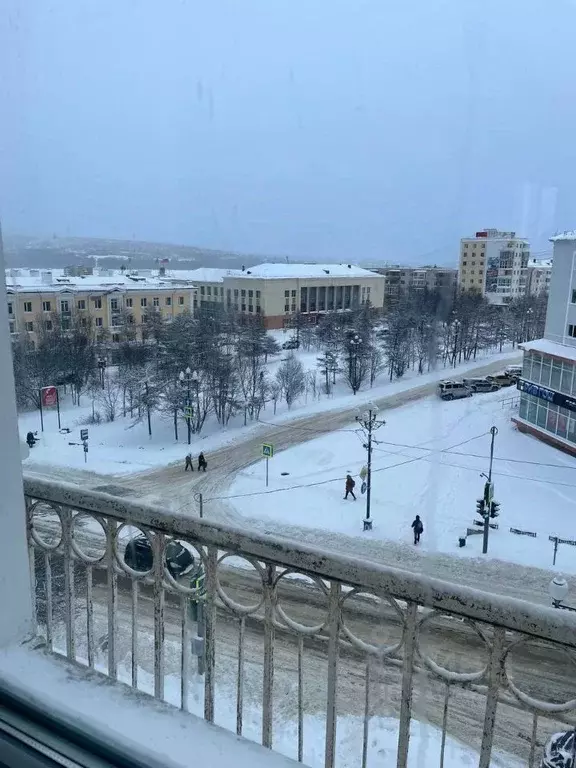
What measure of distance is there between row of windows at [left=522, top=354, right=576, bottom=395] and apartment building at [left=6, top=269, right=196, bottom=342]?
1.82m

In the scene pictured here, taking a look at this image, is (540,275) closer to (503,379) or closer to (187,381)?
(503,379)

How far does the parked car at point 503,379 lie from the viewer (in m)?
5.13

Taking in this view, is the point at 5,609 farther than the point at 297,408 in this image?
No

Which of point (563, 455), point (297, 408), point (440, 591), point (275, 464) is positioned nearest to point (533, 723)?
point (440, 591)

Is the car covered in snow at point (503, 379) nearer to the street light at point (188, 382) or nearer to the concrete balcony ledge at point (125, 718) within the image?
the street light at point (188, 382)

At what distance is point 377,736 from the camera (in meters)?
1.14

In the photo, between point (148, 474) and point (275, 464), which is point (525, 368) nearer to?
point (275, 464)

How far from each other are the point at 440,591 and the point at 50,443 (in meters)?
2.36

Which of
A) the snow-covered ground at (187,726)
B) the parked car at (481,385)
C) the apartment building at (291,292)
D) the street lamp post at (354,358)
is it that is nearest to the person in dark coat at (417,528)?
the snow-covered ground at (187,726)

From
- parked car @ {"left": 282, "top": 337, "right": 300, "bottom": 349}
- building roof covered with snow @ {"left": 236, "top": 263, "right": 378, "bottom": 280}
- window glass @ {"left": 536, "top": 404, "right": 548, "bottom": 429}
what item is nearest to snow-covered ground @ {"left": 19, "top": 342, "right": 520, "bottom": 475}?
window glass @ {"left": 536, "top": 404, "right": 548, "bottom": 429}

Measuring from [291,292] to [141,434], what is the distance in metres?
9.40

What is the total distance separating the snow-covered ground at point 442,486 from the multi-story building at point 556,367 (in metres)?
0.14

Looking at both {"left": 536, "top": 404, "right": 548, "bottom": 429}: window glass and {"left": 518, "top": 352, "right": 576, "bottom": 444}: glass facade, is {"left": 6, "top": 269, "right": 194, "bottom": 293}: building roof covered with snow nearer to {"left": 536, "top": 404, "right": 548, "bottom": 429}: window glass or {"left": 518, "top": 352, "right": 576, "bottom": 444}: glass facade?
{"left": 518, "top": 352, "right": 576, "bottom": 444}: glass facade

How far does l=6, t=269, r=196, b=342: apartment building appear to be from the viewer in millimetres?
1417
